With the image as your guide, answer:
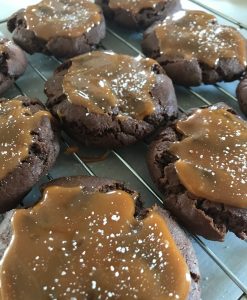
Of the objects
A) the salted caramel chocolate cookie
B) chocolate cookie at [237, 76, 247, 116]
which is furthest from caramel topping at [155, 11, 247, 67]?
the salted caramel chocolate cookie

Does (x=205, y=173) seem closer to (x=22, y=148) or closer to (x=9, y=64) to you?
(x=22, y=148)

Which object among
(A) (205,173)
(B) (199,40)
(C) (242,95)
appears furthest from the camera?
(B) (199,40)

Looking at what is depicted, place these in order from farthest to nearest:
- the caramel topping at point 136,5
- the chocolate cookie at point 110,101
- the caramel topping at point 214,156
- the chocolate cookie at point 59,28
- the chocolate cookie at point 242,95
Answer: the caramel topping at point 136,5
the chocolate cookie at point 59,28
the chocolate cookie at point 242,95
the chocolate cookie at point 110,101
the caramel topping at point 214,156

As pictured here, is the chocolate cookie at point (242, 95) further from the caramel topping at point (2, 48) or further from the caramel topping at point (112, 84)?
the caramel topping at point (2, 48)

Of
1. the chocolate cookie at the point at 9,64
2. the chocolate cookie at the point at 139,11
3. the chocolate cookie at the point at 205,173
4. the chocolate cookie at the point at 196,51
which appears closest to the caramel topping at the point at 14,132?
the chocolate cookie at the point at 9,64

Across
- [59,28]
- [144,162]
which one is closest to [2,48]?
[59,28]

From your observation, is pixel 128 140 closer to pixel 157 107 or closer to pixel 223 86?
pixel 157 107

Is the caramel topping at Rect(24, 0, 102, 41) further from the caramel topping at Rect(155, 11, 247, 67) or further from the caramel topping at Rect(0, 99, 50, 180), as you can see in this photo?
the caramel topping at Rect(0, 99, 50, 180)
